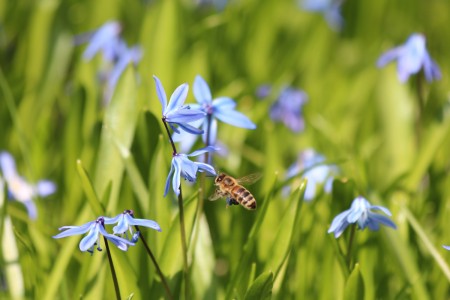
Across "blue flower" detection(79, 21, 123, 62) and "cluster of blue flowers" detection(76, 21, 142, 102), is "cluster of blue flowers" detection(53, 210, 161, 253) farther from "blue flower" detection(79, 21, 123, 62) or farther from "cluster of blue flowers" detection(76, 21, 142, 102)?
"blue flower" detection(79, 21, 123, 62)

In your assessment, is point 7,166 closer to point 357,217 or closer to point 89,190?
point 89,190

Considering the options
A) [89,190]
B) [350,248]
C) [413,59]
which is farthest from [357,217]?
[413,59]

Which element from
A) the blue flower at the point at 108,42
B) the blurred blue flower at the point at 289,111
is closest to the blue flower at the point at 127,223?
the blue flower at the point at 108,42

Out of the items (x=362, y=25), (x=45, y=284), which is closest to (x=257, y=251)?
(x=45, y=284)

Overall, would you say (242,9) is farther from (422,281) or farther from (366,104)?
(422,281)

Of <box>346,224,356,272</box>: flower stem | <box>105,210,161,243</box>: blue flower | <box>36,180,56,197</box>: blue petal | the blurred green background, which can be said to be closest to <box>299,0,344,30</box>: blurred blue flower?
the blurred green background
